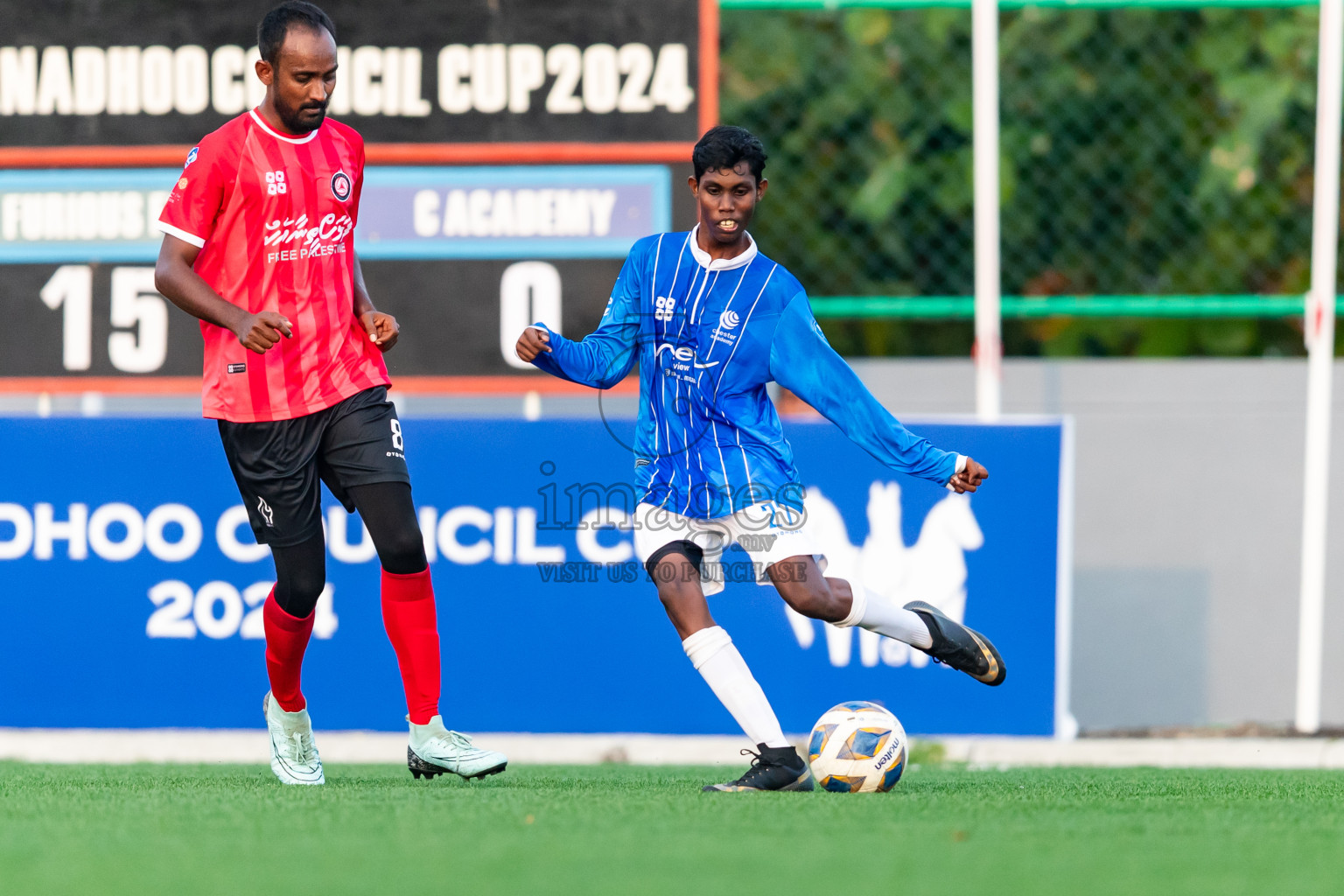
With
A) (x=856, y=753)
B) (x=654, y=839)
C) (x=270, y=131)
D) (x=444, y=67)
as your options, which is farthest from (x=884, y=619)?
(x=444, y=67)

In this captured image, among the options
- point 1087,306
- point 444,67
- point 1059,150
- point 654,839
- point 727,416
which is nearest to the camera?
point 654,839

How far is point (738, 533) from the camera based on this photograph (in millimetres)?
4652

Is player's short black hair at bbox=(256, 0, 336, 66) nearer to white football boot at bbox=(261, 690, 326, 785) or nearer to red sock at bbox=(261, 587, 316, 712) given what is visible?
red sock at bbox=(261, 587, 316, 712)

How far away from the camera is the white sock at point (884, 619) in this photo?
4.74 metres

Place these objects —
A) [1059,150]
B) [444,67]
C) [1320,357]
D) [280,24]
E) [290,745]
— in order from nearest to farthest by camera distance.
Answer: [280,24] → [290,745] → [444,67] → [1320,357] → [1059,150]

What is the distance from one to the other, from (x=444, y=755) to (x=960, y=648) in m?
1.43

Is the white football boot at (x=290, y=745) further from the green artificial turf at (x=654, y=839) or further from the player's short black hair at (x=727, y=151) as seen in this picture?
the player's short black hair at (x=727, y=151)

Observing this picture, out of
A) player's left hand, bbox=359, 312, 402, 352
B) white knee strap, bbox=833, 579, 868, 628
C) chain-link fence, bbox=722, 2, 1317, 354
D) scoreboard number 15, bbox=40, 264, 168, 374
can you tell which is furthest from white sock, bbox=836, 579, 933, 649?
chain-link fence, bbox=722, 2, 1317, 354

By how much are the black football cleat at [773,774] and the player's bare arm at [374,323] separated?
4.76ft

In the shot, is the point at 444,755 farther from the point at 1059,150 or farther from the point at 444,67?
the point at 1059,150

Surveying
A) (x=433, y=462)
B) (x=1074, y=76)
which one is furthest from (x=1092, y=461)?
(x=433, y=462)

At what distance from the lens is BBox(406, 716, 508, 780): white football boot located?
468 centimetres

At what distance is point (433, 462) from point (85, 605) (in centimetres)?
143

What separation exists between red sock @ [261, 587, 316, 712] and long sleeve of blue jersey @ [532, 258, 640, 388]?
985mm
